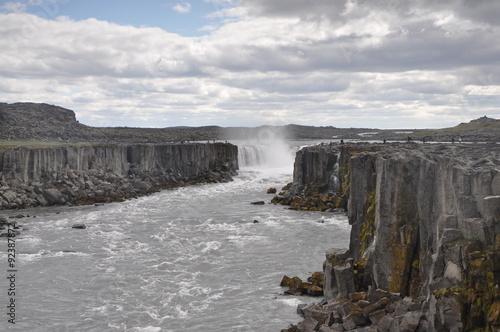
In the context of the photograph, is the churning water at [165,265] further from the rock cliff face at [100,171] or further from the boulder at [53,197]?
the rock cliff face at [100,171]

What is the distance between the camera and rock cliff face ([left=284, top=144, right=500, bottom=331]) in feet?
53.3

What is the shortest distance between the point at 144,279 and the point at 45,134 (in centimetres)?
10038

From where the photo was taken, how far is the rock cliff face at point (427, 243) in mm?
16250

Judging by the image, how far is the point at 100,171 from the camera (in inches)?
2776

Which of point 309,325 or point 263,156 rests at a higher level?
point 263,156

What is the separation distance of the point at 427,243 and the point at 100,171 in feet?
186

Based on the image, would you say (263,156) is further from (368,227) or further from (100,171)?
(368,227)

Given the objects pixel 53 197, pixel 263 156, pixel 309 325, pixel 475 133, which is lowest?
pixel 309 325

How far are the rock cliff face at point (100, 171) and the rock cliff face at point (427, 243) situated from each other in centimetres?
4020

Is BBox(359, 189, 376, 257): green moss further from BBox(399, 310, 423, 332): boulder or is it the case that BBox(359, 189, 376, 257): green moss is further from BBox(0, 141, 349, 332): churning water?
BBox(399, 310, 423, 332): boulder

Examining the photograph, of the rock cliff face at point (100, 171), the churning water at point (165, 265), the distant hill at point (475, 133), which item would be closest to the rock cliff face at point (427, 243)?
the churning water at point (165, 265)

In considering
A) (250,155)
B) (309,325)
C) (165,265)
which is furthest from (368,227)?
(250,155)

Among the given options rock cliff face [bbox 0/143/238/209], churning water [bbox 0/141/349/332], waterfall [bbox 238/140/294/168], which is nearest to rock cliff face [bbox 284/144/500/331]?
churning water [bbox 0/141/349/332]

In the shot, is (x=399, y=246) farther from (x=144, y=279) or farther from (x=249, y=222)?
(x=249, y=222)
